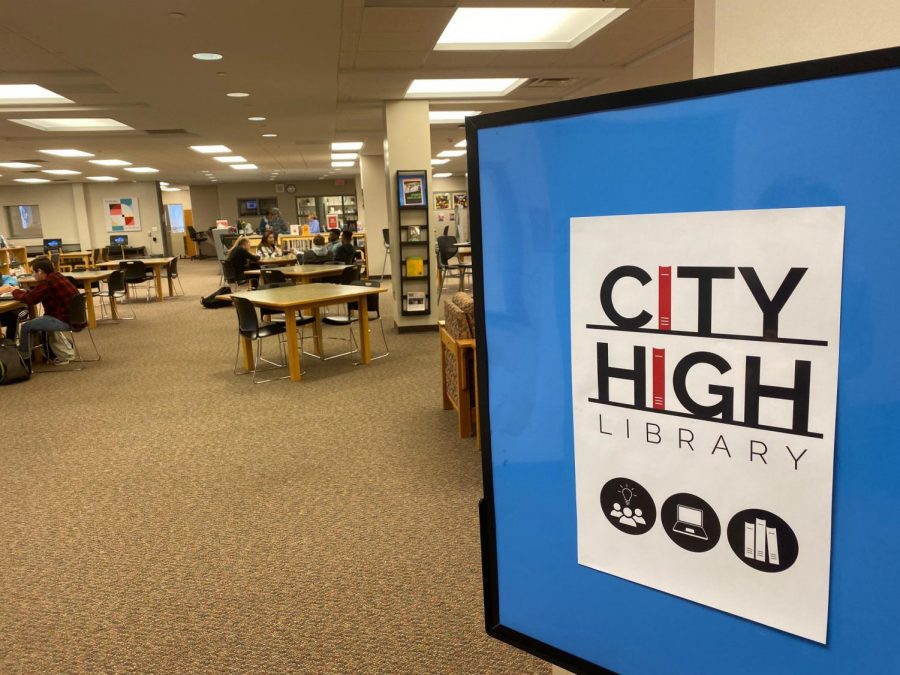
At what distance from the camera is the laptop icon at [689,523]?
0.80 m

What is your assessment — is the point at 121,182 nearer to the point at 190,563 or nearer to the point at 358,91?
the point at 358,91

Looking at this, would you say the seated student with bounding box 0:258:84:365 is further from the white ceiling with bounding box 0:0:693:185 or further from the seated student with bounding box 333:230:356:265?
the seated student with bounding box 333:230:356:265

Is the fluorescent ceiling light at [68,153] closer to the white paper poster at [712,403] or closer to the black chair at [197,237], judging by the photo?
the black chair at [197,237]

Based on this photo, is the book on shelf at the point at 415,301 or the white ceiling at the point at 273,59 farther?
the book on shelf at the point at 415,301

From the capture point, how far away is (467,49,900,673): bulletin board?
66 centimetres

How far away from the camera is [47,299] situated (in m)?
7.12

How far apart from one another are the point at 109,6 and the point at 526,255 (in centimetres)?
477

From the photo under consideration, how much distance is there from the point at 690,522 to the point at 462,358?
3.61m

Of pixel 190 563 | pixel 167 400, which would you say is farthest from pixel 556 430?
pixel 167 400

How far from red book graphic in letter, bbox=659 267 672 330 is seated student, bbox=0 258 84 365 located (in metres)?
7.57

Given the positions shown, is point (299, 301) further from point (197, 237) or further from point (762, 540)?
point (197, 237)

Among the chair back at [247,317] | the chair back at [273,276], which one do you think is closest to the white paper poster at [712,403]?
the chair back at [247,317]

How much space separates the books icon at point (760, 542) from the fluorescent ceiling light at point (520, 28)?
559 centimetres

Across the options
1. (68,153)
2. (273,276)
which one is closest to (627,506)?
(273,276)
